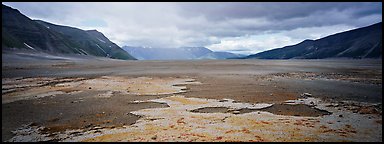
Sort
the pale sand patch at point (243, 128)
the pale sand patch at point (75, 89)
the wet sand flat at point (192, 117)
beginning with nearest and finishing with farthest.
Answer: the pale sand patch at point (243, 128), the wet sand flat at point (192, 117), the pale sand patch at point (75, 89)

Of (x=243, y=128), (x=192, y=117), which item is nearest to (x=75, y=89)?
(x=192, y=117)

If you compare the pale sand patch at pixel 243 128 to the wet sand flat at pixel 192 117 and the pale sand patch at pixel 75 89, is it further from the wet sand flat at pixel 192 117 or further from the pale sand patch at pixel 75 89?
the pale sand patch at pixel 75 89

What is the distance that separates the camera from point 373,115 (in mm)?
10992

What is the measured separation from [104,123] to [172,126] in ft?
10.0

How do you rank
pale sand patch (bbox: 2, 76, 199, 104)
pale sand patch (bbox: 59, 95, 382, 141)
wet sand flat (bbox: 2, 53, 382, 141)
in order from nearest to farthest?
pale sand patch (bbox: 59, 95, 382, 141) < wet sand flat (bbox: 2, 53, 382, 141) < pale sand patch (bbox: 2, 76, 199, 104)

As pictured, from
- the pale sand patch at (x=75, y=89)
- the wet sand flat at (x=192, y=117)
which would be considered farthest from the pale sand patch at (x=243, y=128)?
the pale sand patch at (x=75, y=89)

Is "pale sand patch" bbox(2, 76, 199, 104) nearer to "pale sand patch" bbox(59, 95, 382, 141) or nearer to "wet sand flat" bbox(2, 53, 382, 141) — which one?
"wet sand flat" bbox(2, 53, 382, 141)

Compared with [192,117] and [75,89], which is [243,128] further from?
[75,89]

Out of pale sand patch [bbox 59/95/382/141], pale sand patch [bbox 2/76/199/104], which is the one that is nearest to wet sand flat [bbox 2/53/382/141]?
pale sand patch [bbox 59/95/382/141]

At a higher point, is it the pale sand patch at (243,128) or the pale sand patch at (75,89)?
the pale sand patch at (75,89)

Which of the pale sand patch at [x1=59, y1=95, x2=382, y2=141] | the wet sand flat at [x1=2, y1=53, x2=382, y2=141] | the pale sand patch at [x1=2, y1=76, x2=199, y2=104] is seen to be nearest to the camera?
the pale sand patch at [x1=59, y1=95, x2=382, y2=141]

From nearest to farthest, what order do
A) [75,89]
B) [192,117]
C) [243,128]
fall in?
[243,128]
[192,117]
[75,89]

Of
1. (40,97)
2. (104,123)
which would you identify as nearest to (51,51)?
(40,97)

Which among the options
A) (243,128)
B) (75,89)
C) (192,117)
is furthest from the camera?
(75,89)
